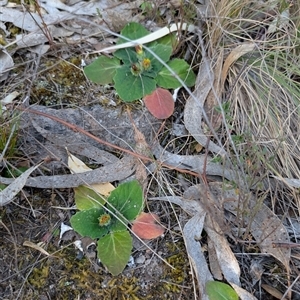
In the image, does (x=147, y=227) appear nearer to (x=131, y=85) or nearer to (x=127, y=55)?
(x=131, y=85)

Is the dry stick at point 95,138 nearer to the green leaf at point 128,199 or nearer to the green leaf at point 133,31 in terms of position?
the green leaf at point 128,199

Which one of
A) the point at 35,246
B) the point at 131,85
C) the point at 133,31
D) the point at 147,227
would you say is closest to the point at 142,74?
the point at 131,85

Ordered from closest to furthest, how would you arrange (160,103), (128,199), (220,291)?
(220,291), (128,199), (160,103)

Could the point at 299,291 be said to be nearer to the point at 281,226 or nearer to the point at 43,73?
the point at 281,226

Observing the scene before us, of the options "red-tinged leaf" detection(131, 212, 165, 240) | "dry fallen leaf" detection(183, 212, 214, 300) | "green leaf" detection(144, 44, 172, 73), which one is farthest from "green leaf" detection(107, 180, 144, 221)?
"green leaf" detection(144, 44, 172, 73)

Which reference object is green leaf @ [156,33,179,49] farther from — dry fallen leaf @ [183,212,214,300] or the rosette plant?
dry fallen leaf @ [183,212,214,300]

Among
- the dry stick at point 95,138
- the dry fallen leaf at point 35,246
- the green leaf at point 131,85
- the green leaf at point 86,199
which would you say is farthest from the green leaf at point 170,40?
the dry fallen leaf at point 35,246
